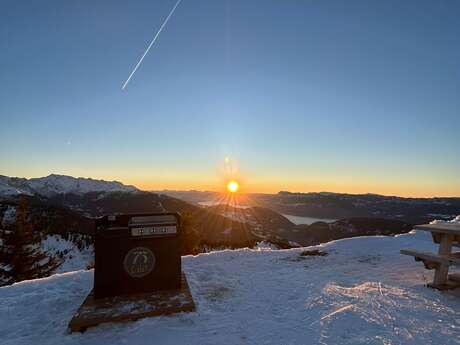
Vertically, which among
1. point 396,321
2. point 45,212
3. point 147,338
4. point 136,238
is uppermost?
point 136,238

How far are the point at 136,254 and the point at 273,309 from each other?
272 cm

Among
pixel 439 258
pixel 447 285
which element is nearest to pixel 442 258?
pixel 439 258

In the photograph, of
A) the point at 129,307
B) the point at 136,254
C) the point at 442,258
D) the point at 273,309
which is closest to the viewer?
the point at 129,307

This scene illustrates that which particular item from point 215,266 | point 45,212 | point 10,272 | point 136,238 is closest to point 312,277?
point 215,266

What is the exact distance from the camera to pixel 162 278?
5.92 m

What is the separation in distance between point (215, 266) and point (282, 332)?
4.31 m

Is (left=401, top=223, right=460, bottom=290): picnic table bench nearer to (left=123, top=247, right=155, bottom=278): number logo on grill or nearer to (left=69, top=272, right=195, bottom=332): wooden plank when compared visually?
(left=69, top=272, right=195, bottom=332): wooden plank

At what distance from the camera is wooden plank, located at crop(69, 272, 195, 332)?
4758mm

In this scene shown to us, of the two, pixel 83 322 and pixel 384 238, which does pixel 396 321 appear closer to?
pixel 83 322

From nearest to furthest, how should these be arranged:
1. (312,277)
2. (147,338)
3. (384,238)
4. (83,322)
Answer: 1. (147,338)
2. (83,322)
3. (312,277)
4. (384,238)

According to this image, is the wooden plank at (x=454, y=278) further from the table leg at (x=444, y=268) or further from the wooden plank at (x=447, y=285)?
the table leg at (x=444, y=268)

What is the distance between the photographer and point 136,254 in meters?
5.65

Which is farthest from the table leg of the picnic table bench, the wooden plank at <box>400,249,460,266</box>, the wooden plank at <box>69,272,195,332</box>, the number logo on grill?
the number logo on grill

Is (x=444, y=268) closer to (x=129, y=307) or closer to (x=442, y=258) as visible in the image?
(x=442, y=258)
